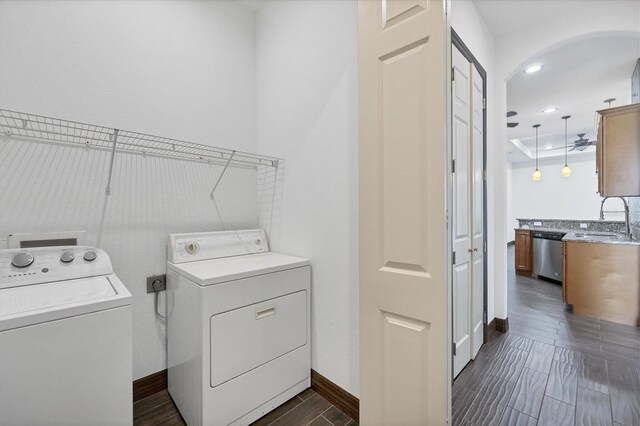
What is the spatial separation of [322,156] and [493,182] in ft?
5.88

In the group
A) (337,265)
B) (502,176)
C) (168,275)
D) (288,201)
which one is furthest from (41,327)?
(502,176)

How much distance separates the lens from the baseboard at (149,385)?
5.38 ft

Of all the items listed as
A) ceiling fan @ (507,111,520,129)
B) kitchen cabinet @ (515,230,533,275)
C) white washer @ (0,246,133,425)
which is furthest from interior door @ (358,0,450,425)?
kitchen cabinet @ (515,230,533,275)

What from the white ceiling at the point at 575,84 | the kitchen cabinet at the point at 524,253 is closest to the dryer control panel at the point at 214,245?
the white ceiling at the point at 575,84

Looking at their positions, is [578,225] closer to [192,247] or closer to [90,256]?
[192,247]

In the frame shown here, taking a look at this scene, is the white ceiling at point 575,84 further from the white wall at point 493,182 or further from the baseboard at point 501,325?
the baseboard at point 501,325

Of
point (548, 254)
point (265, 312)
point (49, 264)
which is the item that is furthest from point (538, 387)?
point (548, 254)

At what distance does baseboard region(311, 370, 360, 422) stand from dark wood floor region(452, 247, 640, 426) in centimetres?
57

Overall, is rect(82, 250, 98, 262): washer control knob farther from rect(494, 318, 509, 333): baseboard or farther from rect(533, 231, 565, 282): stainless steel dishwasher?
rect(533, 231, 565, 282): stainless steel dishwasher

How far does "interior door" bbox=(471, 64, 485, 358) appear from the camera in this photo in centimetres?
209

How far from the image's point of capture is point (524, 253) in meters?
4.77

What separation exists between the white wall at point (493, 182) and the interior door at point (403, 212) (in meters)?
1.60

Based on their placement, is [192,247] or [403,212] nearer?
[403,212]

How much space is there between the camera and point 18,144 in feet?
4.48
